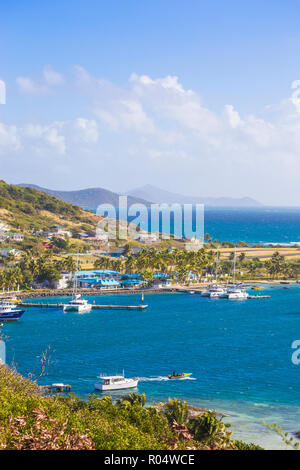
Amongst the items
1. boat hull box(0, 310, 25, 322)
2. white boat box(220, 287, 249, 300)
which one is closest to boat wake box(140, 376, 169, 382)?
boat hull box(0, 310, 25, 322)

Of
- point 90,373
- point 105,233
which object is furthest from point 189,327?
point 105,233

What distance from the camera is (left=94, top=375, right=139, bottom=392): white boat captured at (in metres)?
40.1

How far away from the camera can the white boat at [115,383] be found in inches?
1578

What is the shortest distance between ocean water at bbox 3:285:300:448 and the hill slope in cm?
6609

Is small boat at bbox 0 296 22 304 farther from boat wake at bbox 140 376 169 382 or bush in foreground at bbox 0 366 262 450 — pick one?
Result: bush in foreground at bbox 0 366 262 450

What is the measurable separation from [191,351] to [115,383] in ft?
47.8

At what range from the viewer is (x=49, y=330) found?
63.1m

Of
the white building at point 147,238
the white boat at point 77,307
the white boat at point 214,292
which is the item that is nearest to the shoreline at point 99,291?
the white boat at point 214,292

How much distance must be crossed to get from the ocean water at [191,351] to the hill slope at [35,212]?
6609 cm

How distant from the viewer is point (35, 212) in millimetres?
158750

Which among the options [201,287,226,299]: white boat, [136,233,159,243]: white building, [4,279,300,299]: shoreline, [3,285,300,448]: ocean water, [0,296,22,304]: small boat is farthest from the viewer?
[136,233,159,243]: white building

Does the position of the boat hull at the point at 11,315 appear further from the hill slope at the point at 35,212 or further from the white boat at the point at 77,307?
the hill slope at the point at 35,212

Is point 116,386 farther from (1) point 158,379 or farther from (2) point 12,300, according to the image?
(2) point 12,300
